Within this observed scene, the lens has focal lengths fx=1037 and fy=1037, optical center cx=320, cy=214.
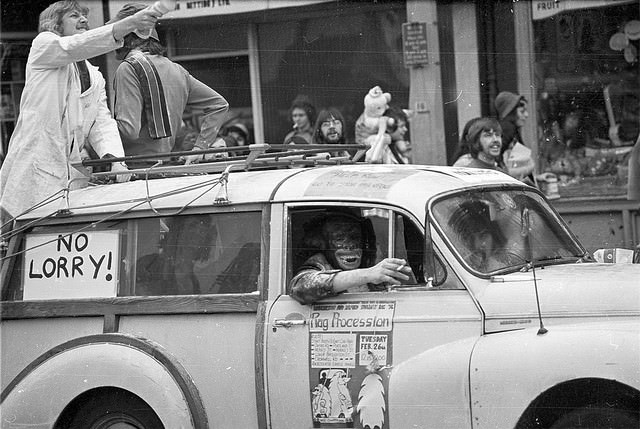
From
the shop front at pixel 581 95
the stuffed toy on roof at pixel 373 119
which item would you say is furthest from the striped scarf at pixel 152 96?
the shop front at pixel 581 95

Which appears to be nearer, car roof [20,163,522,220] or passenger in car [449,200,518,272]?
passenger in car [449,200,518,272]

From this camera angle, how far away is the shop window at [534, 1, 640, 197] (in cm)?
916

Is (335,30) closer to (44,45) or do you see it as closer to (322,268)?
(44,45)

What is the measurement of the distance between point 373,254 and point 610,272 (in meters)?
1.12

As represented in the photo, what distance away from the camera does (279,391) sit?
472 cm

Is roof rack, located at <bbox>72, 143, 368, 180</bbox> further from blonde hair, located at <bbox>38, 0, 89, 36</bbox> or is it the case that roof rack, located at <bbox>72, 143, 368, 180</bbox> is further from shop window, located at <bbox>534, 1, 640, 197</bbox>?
shop window, located at <bbox>534, 1, 640, 197</bbox>

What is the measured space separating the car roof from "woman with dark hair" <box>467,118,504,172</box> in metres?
1.51

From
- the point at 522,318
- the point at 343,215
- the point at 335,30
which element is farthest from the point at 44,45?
the point at 335,30

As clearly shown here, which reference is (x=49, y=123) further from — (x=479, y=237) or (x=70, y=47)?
(x=479, y=237)

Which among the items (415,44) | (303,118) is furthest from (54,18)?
(415,44)

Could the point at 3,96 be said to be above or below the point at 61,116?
above

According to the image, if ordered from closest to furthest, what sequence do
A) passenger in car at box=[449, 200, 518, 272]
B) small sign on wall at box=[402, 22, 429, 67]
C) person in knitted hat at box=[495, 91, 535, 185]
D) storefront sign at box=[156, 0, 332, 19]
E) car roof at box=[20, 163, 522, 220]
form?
1. passenger in car at box=[449, 200, 518, 272]
2. car roof at box=[20, 163, 522, 220]
3. person in knitted hat at box=[495, 91, 535, 185]
4. small sign on wall at box=[402, 22, 429, 67]
5. storefront sign at box=[156, 0, 332, 19]

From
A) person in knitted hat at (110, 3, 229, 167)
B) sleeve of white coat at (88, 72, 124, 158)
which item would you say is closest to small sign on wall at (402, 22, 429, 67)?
person in knitted hat at (110, 3, 229, 167)

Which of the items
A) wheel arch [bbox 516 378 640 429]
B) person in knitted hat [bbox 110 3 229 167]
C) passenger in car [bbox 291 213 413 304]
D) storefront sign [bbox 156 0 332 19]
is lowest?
wheel arch [bbox 516 378 640 429]
